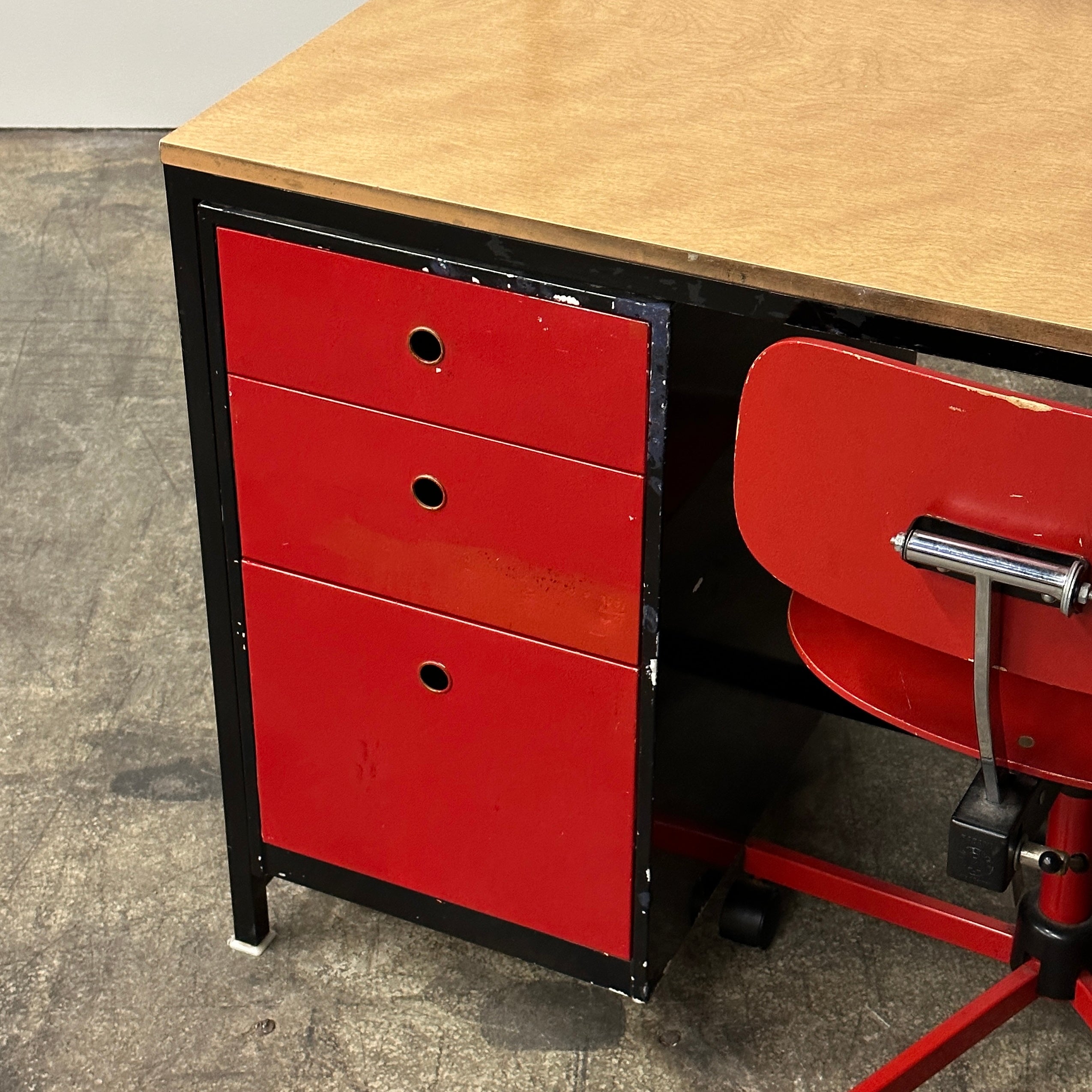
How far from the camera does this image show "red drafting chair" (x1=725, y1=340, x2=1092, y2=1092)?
115 centimetres

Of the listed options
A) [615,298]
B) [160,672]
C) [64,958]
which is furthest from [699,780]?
[160,672]

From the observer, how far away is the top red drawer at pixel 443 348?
1406mm

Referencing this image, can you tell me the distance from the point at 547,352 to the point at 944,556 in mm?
411

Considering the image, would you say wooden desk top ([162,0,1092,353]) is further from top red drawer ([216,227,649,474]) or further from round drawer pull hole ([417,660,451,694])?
round drawer pull hole ([417,660,451,694])

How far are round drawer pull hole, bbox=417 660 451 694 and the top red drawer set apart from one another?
28 cm

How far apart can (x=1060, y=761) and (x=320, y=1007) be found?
96 cm

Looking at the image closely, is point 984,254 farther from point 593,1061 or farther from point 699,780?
point 593,1061

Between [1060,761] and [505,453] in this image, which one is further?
[505,453]

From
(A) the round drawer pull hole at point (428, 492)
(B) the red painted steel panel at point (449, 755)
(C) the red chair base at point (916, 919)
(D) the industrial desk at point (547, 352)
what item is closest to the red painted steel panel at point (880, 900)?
(C) the red chair base at point (916, 919)

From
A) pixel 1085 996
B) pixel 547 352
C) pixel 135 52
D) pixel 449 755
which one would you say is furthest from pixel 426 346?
pixel 135 52

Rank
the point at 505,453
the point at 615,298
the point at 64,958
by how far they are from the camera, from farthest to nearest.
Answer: the point at 64,958, the point at 505,453, the point at 615,298

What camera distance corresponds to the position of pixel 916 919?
1.91 m

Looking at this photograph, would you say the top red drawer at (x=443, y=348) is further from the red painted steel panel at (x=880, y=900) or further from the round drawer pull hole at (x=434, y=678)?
the red painted steel panel at (x=880, y=900)

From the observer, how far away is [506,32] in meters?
1.69
